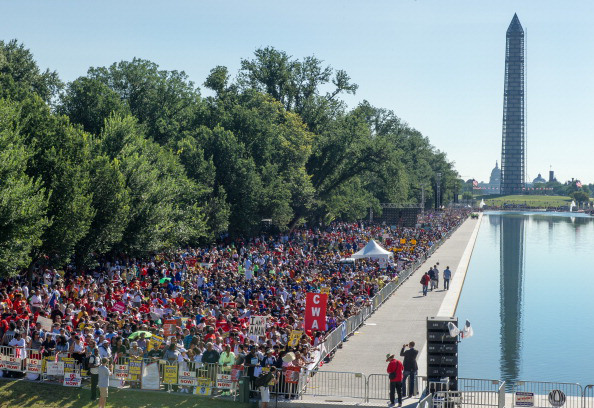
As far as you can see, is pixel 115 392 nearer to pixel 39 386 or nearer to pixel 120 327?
pixel 39 386

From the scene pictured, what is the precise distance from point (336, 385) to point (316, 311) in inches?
192

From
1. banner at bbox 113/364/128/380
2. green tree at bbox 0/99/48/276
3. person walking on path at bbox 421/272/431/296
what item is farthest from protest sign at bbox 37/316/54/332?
person walking on path at bbox 421/272/431/296

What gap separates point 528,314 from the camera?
48.4 meters

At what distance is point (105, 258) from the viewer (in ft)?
142

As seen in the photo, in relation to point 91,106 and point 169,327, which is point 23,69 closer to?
point 91,106

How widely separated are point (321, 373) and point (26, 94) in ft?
105

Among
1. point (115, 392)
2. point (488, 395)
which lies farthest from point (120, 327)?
point (488, 395)

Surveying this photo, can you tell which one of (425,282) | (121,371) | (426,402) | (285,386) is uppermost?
(425,282)

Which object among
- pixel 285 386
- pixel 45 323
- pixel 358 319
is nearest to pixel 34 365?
pixel 45 323

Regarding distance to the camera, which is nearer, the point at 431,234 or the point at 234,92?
the point at 234,92

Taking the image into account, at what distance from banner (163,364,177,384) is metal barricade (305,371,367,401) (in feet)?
11.8

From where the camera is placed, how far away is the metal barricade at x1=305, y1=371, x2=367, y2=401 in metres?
22.0

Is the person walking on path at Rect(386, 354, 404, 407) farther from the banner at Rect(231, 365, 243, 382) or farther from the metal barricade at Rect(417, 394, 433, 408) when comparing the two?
the banner at Rect(231, 365, 243, 382)

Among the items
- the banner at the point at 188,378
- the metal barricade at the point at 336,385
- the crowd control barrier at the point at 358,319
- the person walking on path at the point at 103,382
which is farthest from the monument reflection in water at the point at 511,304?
the person walking on path at the point at 103,382
